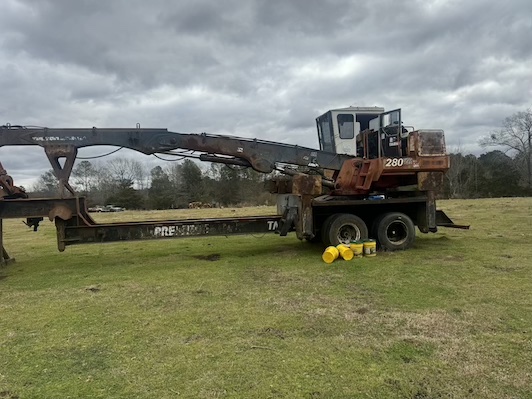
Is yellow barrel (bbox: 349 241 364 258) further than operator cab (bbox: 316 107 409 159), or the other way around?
operator cab (bbox: 316 107 409 159)

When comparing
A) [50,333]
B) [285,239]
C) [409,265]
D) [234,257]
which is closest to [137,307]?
[50,333]

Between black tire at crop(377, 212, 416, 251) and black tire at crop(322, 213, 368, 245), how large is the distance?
1.28ft

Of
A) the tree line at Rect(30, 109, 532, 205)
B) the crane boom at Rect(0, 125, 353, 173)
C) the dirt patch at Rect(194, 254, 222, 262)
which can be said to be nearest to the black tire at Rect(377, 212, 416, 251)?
the crane boom at Rect(0, 125, 353, 173)

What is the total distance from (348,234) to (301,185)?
5.28ft

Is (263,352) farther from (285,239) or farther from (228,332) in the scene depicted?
(285,239)

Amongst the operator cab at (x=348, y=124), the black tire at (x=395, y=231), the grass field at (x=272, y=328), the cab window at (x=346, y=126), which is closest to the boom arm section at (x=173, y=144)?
the operator cab at (x=348, y=124)

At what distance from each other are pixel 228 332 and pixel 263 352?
662 millimetres

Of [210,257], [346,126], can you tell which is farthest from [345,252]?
[346,126]

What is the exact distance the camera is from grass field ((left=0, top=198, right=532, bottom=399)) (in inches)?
131

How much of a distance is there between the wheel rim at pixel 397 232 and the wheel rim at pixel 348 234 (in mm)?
813

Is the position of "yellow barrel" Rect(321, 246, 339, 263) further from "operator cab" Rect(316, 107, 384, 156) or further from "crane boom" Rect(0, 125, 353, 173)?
"operator cab" Rect(316, 107, 384, 156)

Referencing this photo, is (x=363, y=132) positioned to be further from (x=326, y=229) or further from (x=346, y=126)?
(x=326, y=229)

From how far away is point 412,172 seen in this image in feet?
30.7

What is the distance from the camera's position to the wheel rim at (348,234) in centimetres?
905
